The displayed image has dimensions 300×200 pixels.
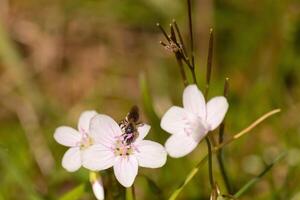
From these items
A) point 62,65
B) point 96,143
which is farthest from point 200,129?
point 62,65

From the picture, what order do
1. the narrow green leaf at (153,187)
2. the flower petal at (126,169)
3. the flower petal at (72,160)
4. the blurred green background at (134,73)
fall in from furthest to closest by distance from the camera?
1. the blurred green background at (134,73)
2. the narrow green leaf at (153,187)
3. the flower petal at (72,160)
4. the flower petal at (126,169)

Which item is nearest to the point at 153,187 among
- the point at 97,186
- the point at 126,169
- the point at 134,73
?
the point at 97,186

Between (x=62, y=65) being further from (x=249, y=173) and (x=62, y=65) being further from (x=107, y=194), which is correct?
(x=107, y=194)

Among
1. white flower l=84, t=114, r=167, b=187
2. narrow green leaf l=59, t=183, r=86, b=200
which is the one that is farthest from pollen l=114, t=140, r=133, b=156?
narrow green leaf l=59, t=183, r=86, b=200

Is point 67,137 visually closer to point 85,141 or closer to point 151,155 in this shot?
point 85,141

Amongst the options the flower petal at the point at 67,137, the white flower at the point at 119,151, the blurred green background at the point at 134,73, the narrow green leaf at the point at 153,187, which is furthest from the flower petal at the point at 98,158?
the blurred green background at the point at 134,73

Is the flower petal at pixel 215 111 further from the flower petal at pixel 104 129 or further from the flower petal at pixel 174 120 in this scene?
the flower petal at pixel 104 129

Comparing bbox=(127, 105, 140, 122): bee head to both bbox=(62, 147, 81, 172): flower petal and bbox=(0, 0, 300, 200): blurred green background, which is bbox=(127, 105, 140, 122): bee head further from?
bbox=(0, 0, 300, 200): blurred green background

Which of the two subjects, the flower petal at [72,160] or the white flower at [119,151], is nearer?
the white flower at [119,151]
